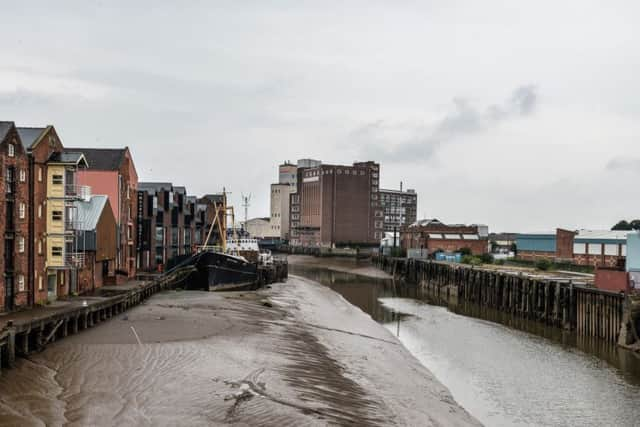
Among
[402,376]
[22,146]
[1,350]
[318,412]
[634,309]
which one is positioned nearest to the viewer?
[318,412]

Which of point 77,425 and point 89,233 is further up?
point 89,233

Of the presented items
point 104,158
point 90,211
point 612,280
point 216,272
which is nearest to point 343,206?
point 216,272

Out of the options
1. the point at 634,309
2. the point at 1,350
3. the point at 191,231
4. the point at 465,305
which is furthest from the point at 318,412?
the point at 191,231

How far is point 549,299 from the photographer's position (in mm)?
49344

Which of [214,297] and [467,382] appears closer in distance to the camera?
[467,382]

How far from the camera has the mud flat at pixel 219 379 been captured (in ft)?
61.0

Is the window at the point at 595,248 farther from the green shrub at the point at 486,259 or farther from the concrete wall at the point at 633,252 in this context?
the concrete wall at the point at 633,252

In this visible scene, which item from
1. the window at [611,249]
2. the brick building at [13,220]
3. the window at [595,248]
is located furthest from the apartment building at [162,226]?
the window at [611,249]

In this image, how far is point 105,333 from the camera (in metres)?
31.0

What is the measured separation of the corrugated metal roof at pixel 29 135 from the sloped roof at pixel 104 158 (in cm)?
1759

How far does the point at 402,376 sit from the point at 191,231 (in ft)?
228

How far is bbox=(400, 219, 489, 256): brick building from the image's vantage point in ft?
393

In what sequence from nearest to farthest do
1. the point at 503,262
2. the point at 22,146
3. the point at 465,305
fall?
the point at 22,146 → the point at 465,305 → the point at 503,262

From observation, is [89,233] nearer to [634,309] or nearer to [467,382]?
[467,382]
